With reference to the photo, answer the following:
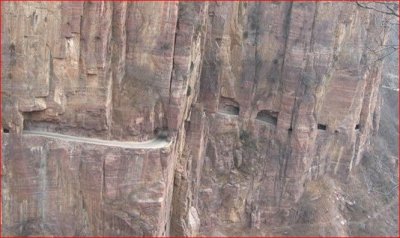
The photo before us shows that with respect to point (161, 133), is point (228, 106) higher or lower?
higher

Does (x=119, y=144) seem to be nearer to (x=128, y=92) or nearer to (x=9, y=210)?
(x=128, y=92)

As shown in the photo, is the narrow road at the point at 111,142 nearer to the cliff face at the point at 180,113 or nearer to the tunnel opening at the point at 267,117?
the cliff face at the point at 180,113

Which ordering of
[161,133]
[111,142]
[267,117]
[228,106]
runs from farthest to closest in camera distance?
[267,117], [228,106], [161,133], [111,142]

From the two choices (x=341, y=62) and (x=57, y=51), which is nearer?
(x=57, y=51)

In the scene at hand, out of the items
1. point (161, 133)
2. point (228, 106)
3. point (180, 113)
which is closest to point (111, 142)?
point (161, 133)

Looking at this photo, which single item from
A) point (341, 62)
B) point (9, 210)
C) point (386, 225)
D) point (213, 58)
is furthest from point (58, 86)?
point (386, 225)

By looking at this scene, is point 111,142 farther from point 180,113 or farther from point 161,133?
point 180,113
